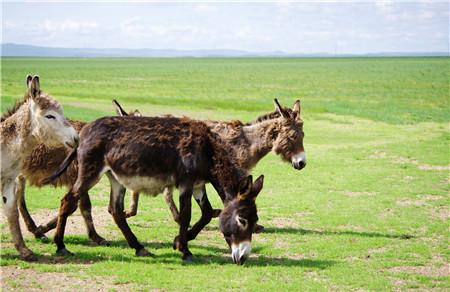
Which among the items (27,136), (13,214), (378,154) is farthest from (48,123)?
(378,154)

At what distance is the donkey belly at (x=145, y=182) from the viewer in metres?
9.27

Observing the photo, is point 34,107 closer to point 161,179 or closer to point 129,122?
point 129,122

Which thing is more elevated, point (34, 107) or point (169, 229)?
point (34, 107)

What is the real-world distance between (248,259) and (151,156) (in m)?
2.39

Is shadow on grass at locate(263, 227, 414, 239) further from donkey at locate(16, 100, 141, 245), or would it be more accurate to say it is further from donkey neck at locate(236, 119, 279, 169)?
donkey at locate(16, 100, 141, 245)

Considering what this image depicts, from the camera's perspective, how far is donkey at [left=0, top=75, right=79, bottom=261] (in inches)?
351

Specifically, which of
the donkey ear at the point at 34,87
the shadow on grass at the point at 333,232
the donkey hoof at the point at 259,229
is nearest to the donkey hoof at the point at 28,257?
the donkey ear at the point at 34,87

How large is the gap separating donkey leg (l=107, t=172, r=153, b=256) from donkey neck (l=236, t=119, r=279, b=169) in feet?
9.11

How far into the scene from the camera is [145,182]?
9.30m

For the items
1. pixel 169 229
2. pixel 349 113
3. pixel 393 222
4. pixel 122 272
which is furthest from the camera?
pixel 349 113

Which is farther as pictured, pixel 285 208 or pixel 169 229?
pixel 285 208

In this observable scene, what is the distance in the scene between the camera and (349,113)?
39.2 meters

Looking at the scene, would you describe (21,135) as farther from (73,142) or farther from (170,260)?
(170,260)

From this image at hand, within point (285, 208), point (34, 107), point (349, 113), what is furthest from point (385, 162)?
point (349, 113)
